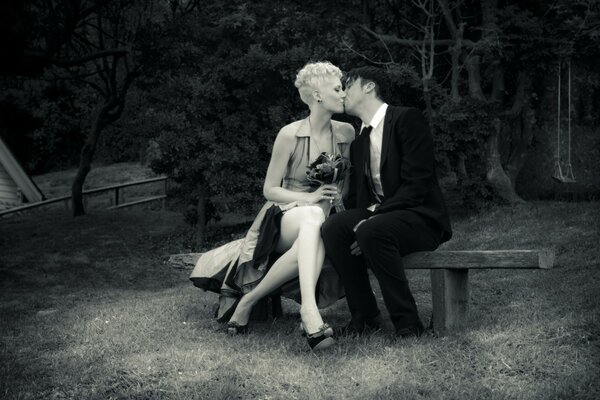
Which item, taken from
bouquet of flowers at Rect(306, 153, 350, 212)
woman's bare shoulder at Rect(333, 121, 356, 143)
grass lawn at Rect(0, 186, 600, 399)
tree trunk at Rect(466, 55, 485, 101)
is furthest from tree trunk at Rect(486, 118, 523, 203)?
bouquet of flowers at Rect(306, 153, 350, 212)

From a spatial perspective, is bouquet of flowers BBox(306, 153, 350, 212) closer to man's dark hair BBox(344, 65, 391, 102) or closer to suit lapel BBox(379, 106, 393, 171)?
suit lapel BBox(379, 106, 393, 171)

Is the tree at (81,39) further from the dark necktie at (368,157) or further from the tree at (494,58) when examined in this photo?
the dark necktie at (368,157)

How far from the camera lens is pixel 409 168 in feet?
18.0

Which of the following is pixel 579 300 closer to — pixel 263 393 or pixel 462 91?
pixel 263 393

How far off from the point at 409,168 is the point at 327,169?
702mm

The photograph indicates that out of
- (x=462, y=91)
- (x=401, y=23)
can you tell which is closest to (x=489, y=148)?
(x=462, y=91)

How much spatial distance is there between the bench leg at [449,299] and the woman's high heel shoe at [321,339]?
83cm

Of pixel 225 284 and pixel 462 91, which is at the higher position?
pixel 462 91

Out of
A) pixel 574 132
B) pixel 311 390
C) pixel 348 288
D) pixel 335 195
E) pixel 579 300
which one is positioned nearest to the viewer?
pixel 311 390

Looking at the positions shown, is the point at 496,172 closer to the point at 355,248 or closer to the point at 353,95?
the point at 353,95

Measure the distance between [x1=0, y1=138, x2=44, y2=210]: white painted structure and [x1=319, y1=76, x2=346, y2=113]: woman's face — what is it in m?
21.0

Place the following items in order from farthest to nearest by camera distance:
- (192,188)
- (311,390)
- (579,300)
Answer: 1. (192,188)
2. (579,300)
3. (311,390)

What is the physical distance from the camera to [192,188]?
49.8 ft

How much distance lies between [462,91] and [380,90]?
355 inches
